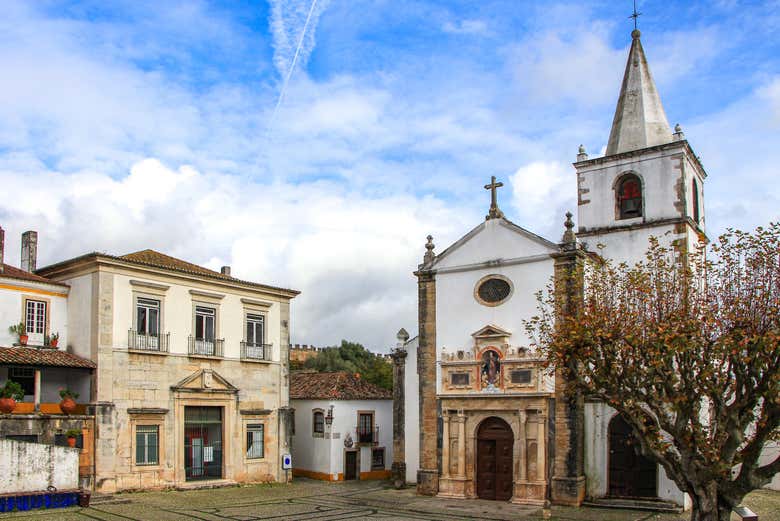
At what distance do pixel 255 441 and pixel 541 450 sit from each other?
11.6m

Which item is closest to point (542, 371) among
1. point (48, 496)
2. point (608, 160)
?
point (608, 160)

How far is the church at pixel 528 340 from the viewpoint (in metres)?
24.7

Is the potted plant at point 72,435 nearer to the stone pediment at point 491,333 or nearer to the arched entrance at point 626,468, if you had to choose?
the stone pediment at point 491,333

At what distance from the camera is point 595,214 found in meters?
27.7

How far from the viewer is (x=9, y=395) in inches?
915

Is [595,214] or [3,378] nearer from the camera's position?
[3,378]

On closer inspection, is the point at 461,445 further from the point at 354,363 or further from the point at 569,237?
the point at 354,363

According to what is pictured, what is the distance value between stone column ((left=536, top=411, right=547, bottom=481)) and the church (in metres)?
0.03

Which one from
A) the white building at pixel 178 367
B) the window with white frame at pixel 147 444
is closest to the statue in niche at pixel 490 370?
the white building at pixel 178 367

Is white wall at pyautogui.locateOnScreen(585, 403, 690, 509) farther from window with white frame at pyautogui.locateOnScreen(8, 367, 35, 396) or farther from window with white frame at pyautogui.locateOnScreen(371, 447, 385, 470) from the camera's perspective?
window with white frame at pyautogui.locateOnScreen(8, 367, 35, 396)

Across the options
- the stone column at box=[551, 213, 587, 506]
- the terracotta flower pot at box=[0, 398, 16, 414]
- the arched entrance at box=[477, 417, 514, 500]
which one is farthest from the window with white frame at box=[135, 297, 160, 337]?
the stone column at box=[551, 213, 587, 506]

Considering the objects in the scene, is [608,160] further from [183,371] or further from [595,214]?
[183,371]

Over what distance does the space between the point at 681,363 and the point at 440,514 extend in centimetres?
927

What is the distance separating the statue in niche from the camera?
26.4 meters
